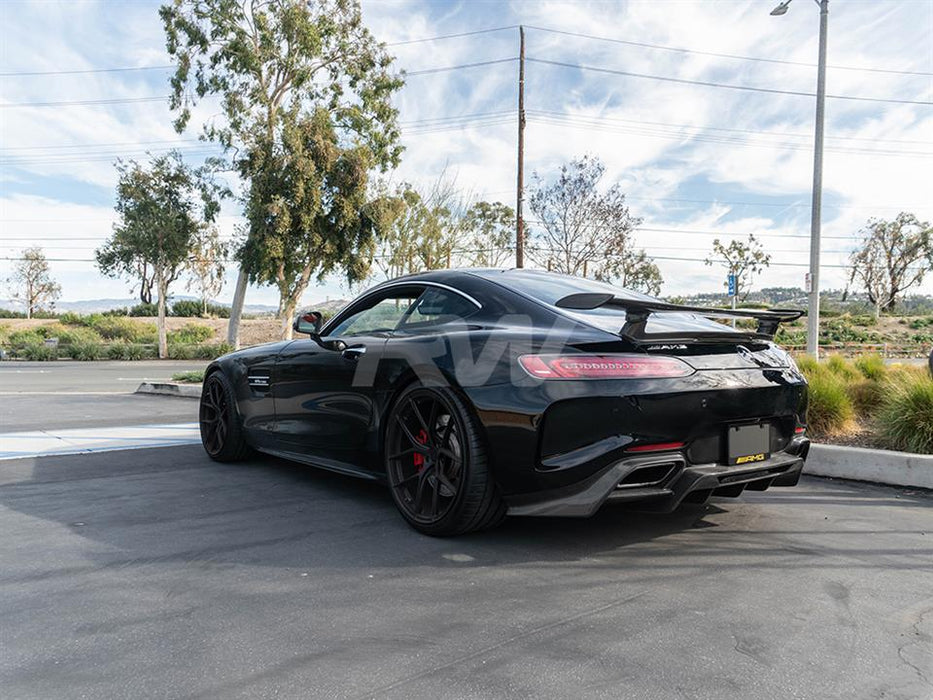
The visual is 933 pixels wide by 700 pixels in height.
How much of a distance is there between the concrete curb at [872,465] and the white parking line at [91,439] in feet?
17.8

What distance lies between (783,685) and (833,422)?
4424 millimetres

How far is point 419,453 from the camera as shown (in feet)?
12.0

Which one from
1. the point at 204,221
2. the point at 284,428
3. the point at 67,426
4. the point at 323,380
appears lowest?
the point at 67,426

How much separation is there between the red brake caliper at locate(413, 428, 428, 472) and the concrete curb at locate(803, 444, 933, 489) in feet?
10.5

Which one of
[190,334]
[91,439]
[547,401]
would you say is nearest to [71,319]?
[190,334]

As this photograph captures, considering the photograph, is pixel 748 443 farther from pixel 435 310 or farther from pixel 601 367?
pixel 435 310

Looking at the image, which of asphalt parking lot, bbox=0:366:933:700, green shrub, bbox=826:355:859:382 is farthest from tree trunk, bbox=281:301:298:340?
asphalt parking lot, bbox=0:366:933:700

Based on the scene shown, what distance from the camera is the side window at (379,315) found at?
4188mm

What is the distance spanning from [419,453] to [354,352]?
85 cm

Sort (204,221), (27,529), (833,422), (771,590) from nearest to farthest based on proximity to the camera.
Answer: (771,590), (27,529), (833,422), (204,221)

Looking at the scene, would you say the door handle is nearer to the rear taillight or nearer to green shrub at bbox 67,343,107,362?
the rear taillight

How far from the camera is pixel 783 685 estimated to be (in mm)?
2148

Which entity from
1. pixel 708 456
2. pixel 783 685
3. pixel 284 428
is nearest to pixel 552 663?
pixel 783 685

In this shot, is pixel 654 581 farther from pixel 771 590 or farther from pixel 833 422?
pixel 833 422
